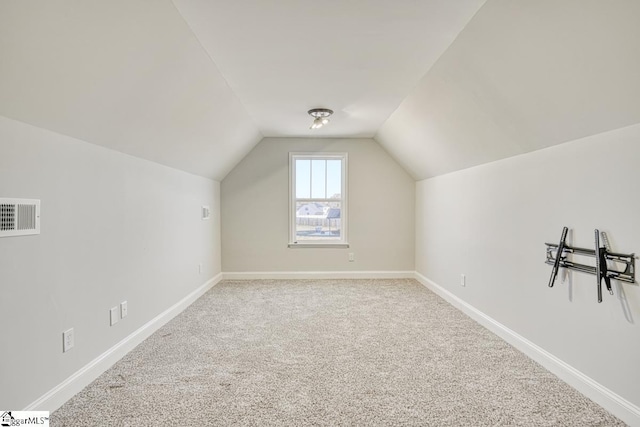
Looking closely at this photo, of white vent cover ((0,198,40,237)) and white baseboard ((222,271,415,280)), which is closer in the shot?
white vent cover ((0,198,40,237))

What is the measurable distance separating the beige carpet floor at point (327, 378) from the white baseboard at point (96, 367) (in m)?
0.05

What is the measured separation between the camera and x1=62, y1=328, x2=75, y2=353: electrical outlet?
2.14m

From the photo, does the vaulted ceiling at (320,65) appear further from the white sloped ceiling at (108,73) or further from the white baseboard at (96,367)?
the white baseboard at (96,367)

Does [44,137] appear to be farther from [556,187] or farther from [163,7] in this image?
[556,187]

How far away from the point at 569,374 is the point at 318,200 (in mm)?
4085

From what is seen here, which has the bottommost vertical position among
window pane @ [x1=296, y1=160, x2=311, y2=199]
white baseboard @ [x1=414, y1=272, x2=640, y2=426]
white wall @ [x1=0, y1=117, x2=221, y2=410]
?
white baseboard @ [x1=414, y1=272, x2=640, y2=426]

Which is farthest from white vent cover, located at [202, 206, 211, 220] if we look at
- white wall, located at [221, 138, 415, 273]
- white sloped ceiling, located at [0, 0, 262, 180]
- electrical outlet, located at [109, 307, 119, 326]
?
electrical outlet, located at [109, 307, 119, 326]

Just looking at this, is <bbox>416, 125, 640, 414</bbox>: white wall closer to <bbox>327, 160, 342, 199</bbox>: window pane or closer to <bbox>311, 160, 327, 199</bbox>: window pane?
<bbox>327, 160, 342, 199</bbox>: window pane

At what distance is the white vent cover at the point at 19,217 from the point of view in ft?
5.68

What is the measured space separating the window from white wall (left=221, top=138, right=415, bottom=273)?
102 millimetres

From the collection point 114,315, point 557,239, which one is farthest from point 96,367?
point 557,239

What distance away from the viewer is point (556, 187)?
2.51 metres

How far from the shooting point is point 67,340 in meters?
2.16
